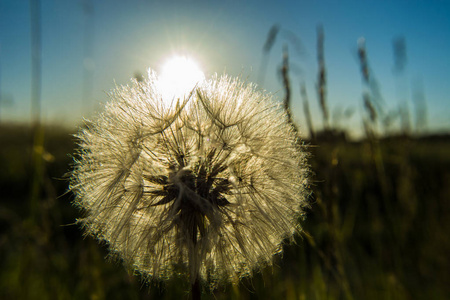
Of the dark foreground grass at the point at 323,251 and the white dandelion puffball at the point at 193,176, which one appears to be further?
the dark foreground grass at the point at 323,251

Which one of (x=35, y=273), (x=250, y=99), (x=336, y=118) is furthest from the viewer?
(x=35, y=273)

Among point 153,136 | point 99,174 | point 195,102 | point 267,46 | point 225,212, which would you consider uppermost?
point 267,46

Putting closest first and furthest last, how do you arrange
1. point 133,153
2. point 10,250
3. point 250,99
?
point 133,153
point 250,99
point 10,250

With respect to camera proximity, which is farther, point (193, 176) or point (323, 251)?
point (323, 251)

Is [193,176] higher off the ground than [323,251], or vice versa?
[193,176]

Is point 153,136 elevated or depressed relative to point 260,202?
elevated

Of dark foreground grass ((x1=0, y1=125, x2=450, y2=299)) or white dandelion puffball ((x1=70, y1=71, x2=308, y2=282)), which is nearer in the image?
white dandelion puffball ((x1=70, y1=71, x2=308, y2=282))

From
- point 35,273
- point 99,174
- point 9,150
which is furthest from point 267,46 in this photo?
point 9,150

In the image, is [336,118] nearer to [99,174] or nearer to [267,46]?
[267,46]
